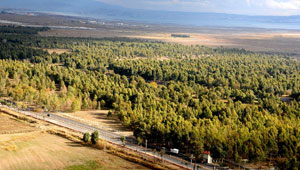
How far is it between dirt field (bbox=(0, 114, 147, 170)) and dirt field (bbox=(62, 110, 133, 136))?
8997 mm

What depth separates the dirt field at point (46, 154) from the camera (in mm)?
39938

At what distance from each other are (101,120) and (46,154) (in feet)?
57.8

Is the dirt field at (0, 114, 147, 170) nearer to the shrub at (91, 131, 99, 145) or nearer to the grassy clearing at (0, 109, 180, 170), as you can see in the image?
the grassy clearing at (0, 109, 180, 170)

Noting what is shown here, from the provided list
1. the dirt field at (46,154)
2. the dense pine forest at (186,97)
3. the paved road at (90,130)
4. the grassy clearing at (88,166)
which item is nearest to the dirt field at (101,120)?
the dense pine forest at (186,97)

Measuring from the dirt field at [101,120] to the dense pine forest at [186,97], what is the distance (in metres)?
1.28

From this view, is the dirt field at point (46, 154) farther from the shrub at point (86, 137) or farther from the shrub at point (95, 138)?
the shrub at point (95, 138)

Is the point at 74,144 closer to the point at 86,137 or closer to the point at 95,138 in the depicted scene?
the point at 86,137

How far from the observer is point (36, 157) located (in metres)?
41.7

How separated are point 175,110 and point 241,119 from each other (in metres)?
11.6

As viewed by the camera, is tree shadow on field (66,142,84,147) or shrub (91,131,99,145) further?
tree shadow on field (66,142,84,147)

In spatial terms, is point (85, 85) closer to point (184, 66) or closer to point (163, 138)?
point (163, 138)

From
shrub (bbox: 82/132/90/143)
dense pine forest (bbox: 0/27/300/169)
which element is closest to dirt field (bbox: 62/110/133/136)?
dense pine forest (bbox: 0/27/300/169)

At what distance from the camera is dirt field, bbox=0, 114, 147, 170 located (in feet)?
131

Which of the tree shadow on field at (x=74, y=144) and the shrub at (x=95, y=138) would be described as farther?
the tree shadow on field at (x=74, y=144)
